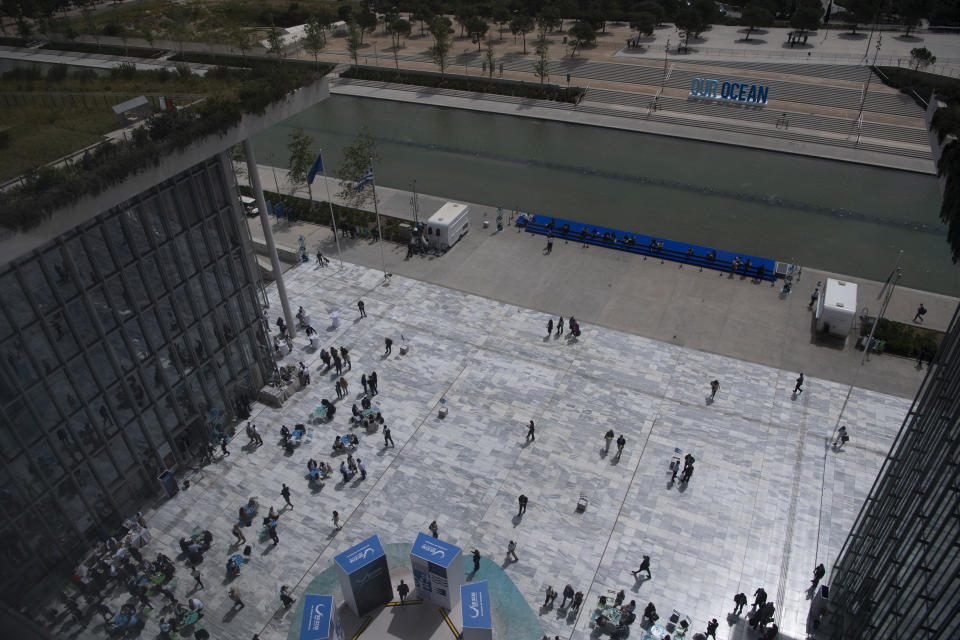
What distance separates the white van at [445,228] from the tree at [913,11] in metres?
72.0

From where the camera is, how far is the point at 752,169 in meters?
64.1

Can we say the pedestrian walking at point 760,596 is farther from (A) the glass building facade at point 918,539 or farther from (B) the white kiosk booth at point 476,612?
A: (B) the white kiosk booth at point 476,612

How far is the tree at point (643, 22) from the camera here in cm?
8956

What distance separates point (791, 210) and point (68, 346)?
5338 centimetres

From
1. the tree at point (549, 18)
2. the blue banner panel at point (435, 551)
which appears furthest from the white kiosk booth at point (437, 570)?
the tree at point (549, 18)

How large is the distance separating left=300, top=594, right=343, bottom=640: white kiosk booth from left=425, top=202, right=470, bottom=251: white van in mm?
29990

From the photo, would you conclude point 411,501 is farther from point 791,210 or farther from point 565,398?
point 791,210

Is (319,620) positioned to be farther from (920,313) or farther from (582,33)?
(582,33)

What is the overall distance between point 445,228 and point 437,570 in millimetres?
28794

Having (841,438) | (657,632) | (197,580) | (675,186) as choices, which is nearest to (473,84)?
(675,186)

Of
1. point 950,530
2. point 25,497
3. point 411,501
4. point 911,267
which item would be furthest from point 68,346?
point 911,267

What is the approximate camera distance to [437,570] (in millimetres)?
24219

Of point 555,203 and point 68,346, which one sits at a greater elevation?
point 68,346

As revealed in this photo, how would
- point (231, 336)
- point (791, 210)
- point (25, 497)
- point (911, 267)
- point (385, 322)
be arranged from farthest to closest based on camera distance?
1. point (791, 210)
2. point (911, 267)
3. point (385, 322)
4. point (231, 336)
5. point (25, 497)
